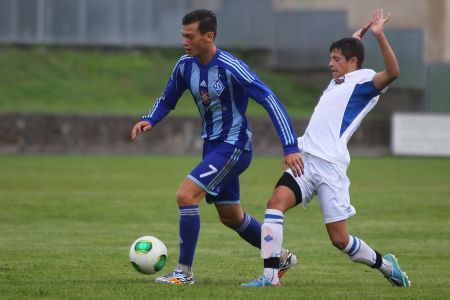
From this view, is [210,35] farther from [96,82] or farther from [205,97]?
[96,82]

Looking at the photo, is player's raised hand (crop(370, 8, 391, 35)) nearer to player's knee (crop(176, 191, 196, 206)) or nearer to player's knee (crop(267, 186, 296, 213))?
player's knee (crop(267, 186, 296, 213))

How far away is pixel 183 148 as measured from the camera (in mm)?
30875

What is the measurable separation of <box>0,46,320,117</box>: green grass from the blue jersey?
22.2 meters

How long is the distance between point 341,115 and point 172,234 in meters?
5.25

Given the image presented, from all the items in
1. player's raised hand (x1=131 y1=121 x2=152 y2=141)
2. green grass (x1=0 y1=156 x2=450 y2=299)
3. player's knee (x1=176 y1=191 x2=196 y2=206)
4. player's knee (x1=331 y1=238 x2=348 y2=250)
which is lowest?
green grass (x1=0 y1=156 x2=450 y2=299)

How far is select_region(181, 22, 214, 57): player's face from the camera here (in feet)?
30.6

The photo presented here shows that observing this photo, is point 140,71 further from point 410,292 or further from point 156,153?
point 410,292

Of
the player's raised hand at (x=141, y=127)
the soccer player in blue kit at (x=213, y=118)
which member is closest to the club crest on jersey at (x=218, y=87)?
the soccer player in blue kit at (x=213, y=118)

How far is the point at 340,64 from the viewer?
9.26 metres

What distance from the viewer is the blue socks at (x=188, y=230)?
9.20 metres

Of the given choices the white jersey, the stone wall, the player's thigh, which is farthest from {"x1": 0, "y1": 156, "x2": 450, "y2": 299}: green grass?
the stone wall

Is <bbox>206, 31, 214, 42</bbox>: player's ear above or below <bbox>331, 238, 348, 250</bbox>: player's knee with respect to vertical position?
above

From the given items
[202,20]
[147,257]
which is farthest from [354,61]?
[147,257]

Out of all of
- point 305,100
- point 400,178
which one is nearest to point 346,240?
point 400,178
